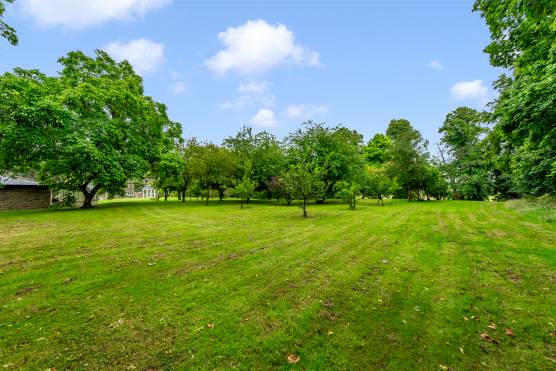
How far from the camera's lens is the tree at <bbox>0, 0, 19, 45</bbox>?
17.2 ft

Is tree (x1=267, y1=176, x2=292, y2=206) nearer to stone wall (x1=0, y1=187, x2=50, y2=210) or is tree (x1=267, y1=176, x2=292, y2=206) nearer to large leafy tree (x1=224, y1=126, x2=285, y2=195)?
large leafy tree (x1=224, y1=126, x2=285, y2=195)

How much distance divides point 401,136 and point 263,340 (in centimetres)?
3313

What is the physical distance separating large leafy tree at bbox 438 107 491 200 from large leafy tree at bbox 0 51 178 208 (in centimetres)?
3653

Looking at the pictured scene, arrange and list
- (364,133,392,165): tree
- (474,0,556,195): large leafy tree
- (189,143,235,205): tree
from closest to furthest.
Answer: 1. (474,0,556,195): large leafy tree
2. (189,143,235,205): tree
3. (364,133,392,165): tree

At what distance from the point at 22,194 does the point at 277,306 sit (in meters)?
30.7

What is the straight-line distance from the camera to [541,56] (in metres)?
7.60

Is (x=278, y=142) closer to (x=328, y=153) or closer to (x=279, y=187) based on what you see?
(x=328, y=153)

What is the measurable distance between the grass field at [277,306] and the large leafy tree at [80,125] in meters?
12.5

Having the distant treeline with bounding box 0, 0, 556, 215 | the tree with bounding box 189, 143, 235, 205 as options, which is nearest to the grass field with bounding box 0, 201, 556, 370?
the distant treeline with bounding box 0, 0, 556, 215

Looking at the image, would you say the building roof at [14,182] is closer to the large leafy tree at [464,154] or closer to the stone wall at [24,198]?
the stone wall at [24,198]

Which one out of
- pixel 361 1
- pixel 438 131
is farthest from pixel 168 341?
pixel 438 131

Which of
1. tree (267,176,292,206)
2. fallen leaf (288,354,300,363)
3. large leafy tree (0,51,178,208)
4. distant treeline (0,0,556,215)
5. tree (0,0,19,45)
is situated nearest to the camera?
fallen leaf (288,354,300,363)

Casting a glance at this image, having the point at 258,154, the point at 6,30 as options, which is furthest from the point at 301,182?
the point at 258,154

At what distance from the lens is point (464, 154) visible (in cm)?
3331
